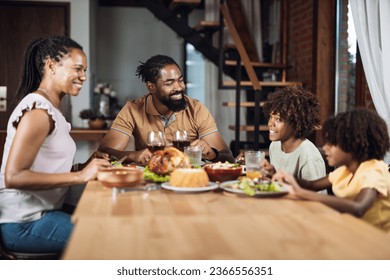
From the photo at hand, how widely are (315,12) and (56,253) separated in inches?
163

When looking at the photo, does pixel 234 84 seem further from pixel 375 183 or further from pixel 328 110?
pixel 375 183

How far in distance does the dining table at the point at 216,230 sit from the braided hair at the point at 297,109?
0.85 m

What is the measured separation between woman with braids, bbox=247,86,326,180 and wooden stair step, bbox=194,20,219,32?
340 cm

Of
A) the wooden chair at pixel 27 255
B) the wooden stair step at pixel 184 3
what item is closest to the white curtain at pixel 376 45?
the wooden stair step at pixel 184 3

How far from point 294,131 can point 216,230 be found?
4.28 feet

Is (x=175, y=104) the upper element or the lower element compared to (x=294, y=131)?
upper

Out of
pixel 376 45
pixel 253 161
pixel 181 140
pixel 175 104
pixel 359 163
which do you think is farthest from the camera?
pixel 376 45

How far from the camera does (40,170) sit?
197 centimetres

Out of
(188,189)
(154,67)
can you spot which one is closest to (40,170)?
(188,189)

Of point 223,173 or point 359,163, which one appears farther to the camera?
point 223,173

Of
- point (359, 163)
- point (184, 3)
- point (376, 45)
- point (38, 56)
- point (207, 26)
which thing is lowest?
point (359, 163)

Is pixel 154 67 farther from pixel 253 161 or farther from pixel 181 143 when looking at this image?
pixel 253 161

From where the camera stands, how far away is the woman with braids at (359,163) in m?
1.69

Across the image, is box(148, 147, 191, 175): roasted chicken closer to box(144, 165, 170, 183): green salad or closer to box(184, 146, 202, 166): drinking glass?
box(144, 165, 170, 183): green salad
